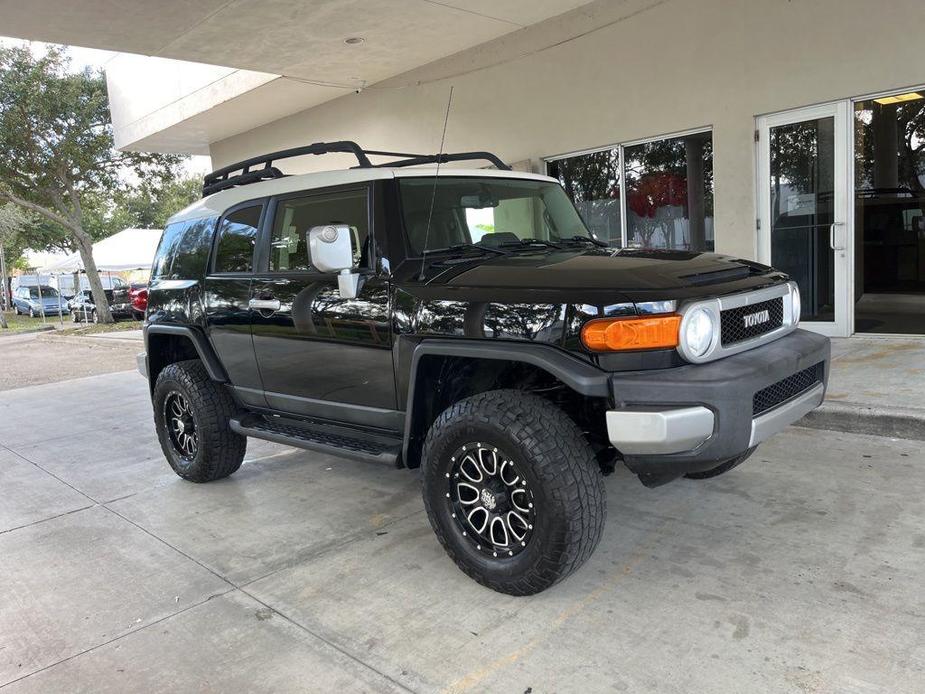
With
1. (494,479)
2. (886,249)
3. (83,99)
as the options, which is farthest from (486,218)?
(83,99)

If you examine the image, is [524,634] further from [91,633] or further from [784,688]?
[91,633]

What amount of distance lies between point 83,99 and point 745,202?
66.4 feet

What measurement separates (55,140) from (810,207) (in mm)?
21373

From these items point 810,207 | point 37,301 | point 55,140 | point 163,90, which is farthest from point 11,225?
point 810,207

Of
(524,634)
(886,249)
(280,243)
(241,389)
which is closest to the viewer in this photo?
(524,634)

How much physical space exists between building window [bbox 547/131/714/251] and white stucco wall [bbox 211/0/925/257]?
25cm

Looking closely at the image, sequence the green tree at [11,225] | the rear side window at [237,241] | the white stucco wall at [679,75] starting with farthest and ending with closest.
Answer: the green tree at [11,225]
the white stucco wall at [679,75]
the rear side window at [237,241]

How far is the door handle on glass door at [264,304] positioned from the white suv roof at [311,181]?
65 cm

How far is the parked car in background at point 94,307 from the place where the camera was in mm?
24297

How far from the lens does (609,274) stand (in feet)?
9.71

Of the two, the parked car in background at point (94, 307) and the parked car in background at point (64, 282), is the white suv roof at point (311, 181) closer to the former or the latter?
the parked car in background at point (94, 307)

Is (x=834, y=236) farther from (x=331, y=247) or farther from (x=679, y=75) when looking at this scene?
(x=331, y=247)

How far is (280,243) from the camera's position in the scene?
4.14m

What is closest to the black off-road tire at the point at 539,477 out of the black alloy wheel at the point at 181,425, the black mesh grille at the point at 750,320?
the black mesh grille at the point at 750,320
